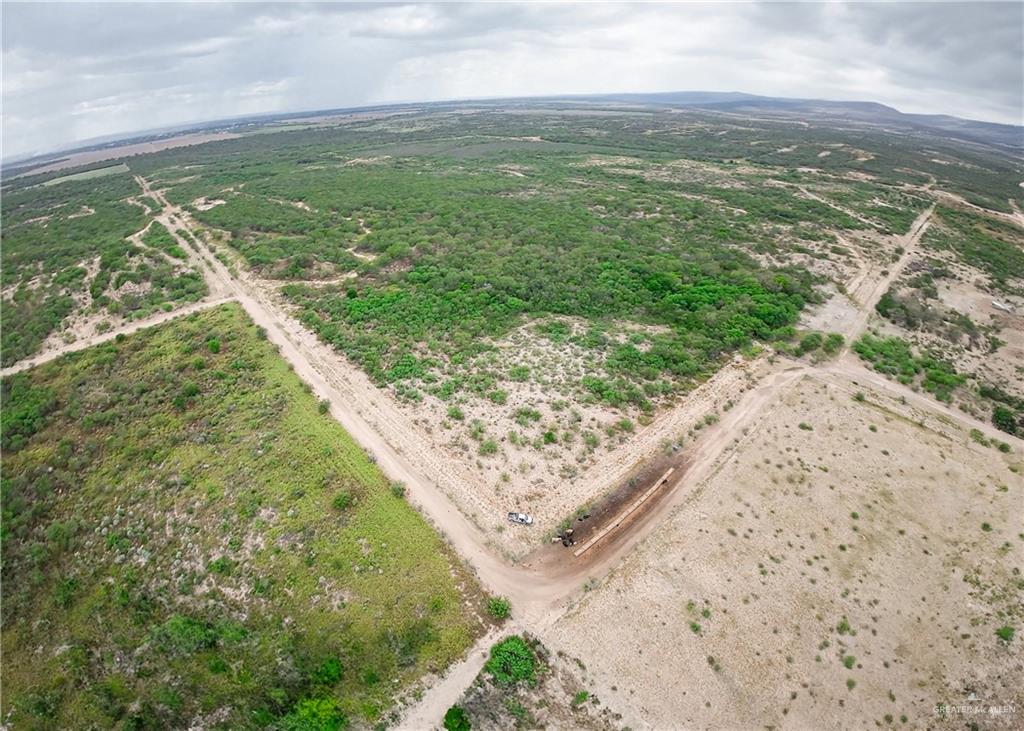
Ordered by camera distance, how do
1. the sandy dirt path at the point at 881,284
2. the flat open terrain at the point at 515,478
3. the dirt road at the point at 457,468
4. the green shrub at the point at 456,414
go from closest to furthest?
the flat open terrain at the point at 515,478 → the dirt road at the point at 457,468 → the green shrub at the point at 456,414 → the sandy dirt path at the point at 881,284

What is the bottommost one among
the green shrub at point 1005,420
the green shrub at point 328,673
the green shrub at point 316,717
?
the green shrub at point 316,717

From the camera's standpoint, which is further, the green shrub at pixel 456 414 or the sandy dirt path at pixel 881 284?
the sandy dirt path at pixel 881 284

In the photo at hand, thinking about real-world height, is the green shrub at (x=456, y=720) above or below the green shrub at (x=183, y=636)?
below

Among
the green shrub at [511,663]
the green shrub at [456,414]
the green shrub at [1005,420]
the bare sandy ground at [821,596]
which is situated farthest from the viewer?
the green shrub at [1005,420]

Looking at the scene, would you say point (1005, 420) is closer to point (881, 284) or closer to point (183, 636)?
point (881, 284)

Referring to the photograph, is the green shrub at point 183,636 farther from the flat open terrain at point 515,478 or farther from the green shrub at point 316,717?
the green shrub at point 316,717

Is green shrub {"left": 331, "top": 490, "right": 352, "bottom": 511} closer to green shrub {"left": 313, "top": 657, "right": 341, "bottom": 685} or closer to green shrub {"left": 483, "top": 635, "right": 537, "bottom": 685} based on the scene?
green shrub {"left": 313, "top": 657, "right": 341, "bottom": 685}

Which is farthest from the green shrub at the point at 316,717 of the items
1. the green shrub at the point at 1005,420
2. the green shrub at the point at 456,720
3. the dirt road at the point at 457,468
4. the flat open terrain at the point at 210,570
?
the green shrub at the point at 1005,420
